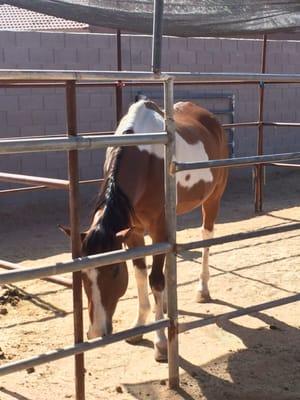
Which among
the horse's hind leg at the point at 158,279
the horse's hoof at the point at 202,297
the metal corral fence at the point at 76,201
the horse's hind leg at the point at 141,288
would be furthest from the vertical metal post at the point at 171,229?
the horse's hoof at the point at 202,297

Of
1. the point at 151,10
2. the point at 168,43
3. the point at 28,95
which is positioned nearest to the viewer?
the point at 151,10

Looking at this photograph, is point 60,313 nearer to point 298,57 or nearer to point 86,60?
point 86,60

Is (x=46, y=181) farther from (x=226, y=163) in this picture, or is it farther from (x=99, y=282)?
(x=226, y=163)

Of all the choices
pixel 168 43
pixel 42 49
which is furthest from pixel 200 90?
pixel 42 49

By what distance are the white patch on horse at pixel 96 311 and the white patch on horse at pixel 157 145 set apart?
91 centimetres

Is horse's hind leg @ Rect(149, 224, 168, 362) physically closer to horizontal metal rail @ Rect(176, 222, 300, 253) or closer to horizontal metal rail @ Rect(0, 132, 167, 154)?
horizontal metal rail @ Rect(176, 222, 300, 253)

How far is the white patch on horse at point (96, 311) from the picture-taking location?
286 cm

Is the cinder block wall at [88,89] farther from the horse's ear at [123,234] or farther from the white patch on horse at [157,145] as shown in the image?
the horse's ear at [123,234]

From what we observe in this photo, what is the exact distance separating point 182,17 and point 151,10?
12.0 inches

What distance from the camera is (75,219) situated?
8.30 feet

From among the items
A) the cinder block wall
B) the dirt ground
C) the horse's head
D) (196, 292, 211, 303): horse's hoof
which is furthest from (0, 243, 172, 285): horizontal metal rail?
the cinder block wall

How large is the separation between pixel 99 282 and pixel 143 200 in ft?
2.48

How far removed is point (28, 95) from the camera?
289 inches

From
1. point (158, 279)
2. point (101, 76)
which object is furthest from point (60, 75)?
point (158, 279)
